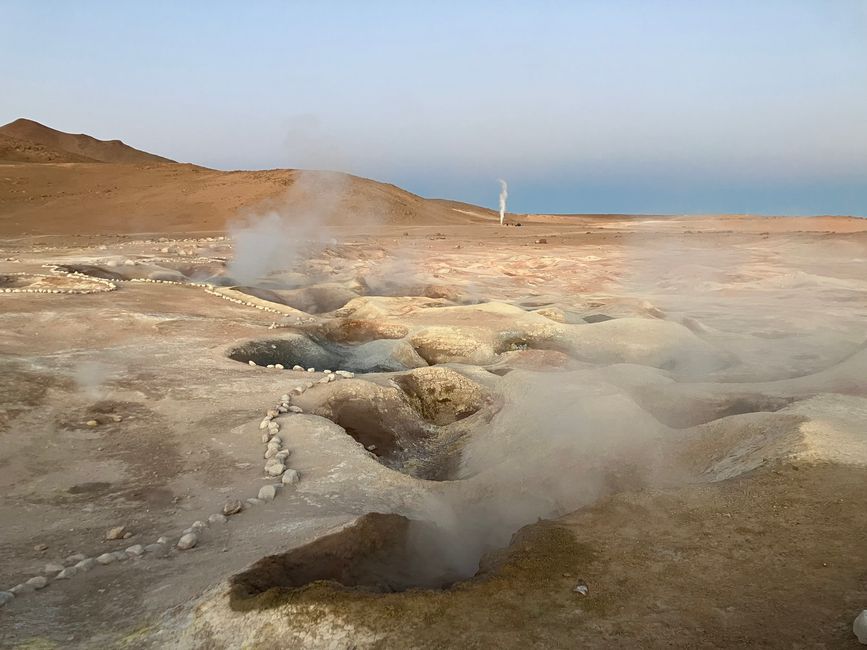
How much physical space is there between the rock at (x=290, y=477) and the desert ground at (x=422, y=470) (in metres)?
0.03


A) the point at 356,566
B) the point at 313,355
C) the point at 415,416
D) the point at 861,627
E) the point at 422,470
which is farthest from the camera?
the point at 313,355

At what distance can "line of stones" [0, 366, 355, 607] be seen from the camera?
3725mm

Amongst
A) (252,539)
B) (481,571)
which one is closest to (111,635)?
(252,539)

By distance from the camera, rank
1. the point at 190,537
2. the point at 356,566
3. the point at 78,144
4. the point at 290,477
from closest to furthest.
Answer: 1. the point at 356,566
2. the point at 190,537
3. the point at 290,477
4. the point at 78,144

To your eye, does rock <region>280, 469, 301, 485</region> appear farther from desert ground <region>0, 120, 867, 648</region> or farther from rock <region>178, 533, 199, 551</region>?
rock <region>178, 533, 199, 551</region>

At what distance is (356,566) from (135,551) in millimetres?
1428

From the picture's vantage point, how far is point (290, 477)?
5156mm

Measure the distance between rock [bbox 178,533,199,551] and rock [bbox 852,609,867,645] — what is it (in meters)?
3.68

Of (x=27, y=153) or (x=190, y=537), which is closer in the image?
(x=190, y=537)

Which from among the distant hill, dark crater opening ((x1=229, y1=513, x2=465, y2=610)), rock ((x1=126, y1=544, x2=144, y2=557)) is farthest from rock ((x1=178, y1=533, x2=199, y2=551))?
the distant hill

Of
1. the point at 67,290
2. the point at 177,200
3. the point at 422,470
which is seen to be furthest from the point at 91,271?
the point at 177,200

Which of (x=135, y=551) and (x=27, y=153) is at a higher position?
(x=27, y=153)

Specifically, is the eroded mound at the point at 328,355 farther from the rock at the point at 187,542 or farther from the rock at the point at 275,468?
the rock at the point at 187,542

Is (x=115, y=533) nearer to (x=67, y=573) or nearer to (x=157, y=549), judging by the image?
(x=157, y=549)
